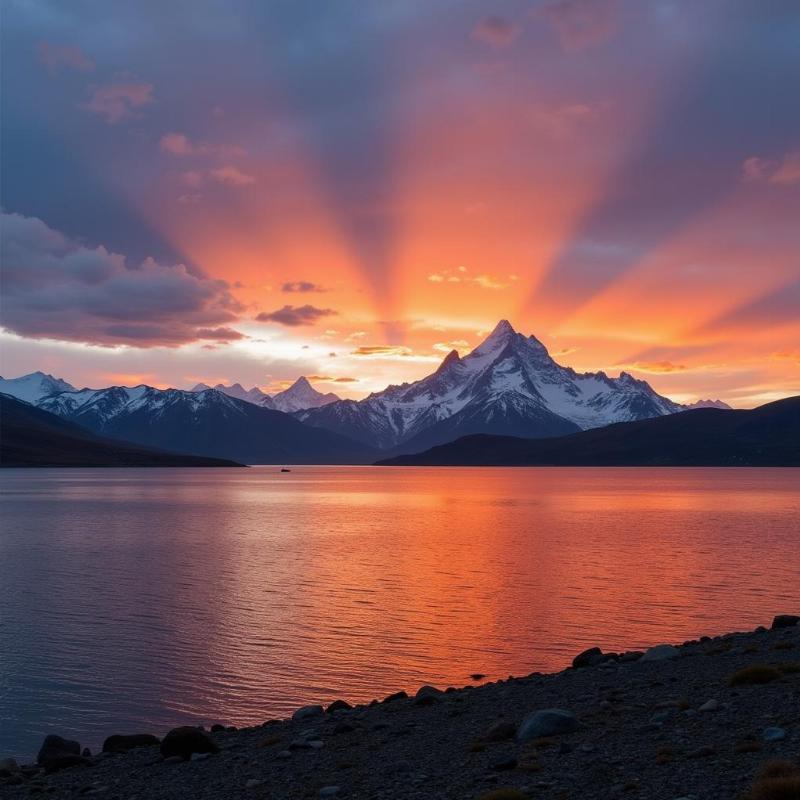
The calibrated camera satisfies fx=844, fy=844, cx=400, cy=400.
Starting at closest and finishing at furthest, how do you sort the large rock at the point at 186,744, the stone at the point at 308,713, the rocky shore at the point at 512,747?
the rocky shore at the point at 512,747 → the large rock at the point at 186,744 → the stone at the point at 308,713

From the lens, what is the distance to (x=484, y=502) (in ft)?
601

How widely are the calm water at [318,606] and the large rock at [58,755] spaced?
3.43m

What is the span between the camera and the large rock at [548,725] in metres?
20.6

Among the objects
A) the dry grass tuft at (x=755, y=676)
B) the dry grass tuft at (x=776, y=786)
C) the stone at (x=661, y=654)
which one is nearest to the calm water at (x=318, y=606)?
the stone at (x=661, y=654)

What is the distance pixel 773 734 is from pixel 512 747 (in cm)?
602

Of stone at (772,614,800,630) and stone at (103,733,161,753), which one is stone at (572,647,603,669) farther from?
stone at (103,733,161,753)

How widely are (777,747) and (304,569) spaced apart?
58.0 metres

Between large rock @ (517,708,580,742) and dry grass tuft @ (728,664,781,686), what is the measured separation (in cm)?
570

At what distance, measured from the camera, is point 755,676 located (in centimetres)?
2342

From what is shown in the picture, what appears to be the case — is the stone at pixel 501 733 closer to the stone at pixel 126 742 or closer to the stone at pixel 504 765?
the stone at pixel 504 765

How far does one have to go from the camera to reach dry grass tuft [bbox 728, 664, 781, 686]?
76.6 feet

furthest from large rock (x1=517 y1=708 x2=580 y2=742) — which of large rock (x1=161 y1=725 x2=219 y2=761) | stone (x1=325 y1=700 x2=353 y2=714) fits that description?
stone (x1=325 y1=700 x2=353 y2=714)

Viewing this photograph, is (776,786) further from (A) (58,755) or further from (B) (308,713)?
(A) (58,755)

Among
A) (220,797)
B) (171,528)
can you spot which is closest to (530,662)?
(220,797)
